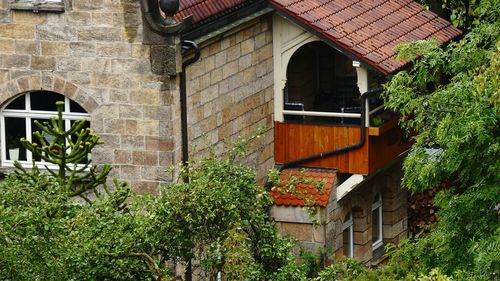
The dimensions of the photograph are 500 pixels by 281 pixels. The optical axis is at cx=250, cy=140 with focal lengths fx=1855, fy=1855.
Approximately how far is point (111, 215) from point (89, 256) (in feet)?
2.86

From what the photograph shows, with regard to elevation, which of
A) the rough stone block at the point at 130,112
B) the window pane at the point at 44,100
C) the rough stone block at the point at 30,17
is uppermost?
the rough stone block at the point at 30,17

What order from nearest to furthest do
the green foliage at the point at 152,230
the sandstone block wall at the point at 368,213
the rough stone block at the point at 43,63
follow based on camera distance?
the green foliage at the point at 152,230 < the rough stone block at the point at 43,63 < the sandstone block wall at the point at 368,213

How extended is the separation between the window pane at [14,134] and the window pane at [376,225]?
8900mm

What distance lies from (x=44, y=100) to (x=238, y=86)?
383cm

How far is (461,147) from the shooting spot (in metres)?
27.3

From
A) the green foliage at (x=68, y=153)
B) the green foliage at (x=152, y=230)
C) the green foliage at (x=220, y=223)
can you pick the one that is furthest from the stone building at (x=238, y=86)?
the green foliage at (x=152, y=230)

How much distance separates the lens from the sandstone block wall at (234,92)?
109ft

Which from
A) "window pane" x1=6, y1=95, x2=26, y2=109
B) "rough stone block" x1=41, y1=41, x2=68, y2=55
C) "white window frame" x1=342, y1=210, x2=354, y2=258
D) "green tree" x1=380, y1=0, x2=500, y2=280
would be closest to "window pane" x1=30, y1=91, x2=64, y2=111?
"window pane" x1=6, y1=95, x2=26, y2=109

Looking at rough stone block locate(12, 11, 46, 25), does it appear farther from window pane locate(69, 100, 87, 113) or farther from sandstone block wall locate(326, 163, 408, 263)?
sandstone block wall locate(326, 163, 408, 263)

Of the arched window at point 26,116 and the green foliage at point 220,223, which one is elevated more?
the arched window at point 26,116

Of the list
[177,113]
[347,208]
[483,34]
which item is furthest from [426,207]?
[483,34]

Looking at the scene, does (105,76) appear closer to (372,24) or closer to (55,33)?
(55,33)

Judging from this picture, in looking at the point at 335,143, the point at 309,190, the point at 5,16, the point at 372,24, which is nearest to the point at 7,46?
the point at 5,16

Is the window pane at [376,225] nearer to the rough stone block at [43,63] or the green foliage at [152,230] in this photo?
the rough stone block at [43,63]
